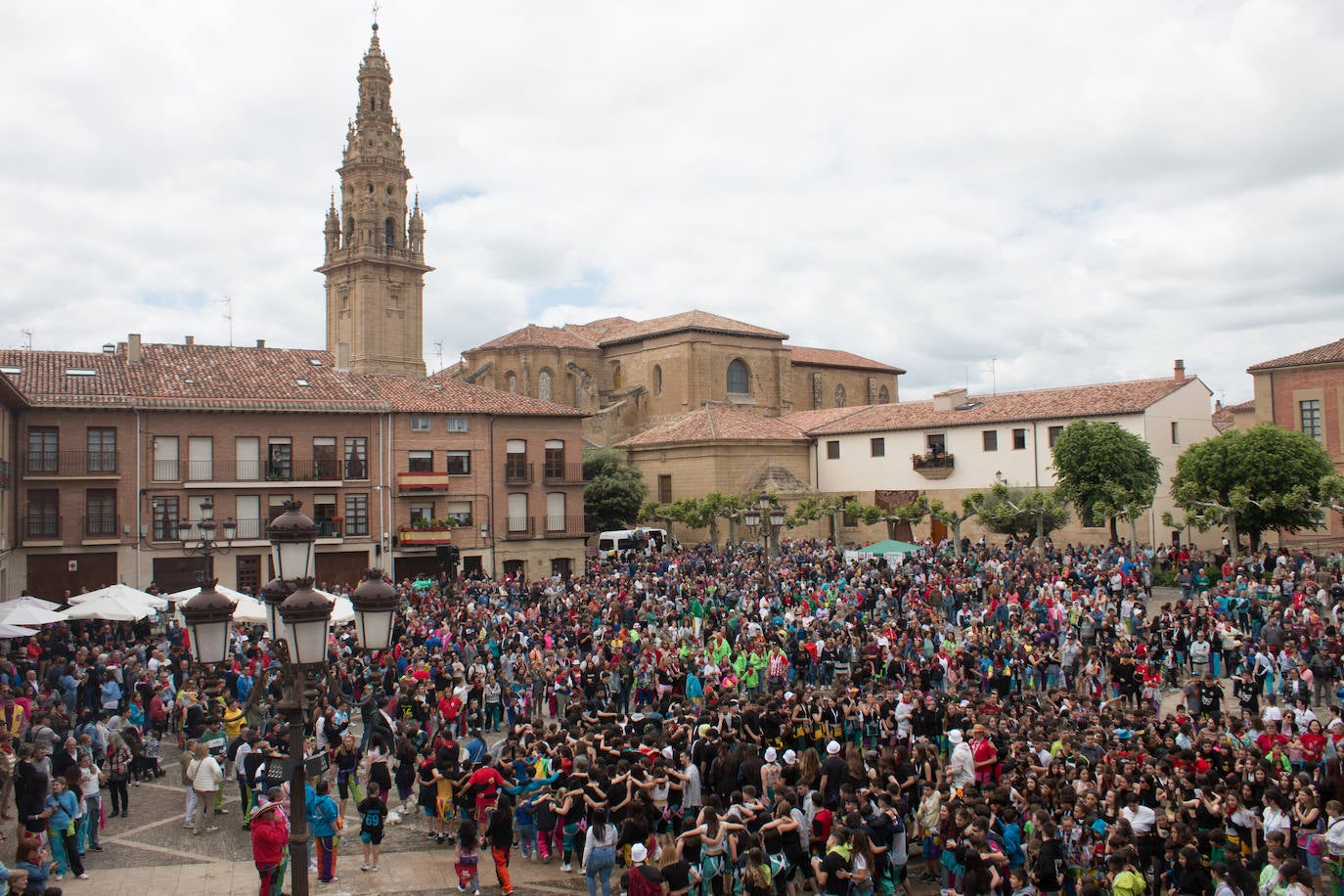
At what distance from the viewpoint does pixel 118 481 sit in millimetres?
32188

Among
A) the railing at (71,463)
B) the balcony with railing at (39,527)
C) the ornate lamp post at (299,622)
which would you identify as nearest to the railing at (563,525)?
the railing at (71,463)

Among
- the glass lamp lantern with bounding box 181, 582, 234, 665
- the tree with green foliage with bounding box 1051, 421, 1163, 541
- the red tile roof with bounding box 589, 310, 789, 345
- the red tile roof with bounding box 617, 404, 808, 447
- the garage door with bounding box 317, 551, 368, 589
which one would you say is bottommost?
the garage door with bounding box 317, 551, 368, 589

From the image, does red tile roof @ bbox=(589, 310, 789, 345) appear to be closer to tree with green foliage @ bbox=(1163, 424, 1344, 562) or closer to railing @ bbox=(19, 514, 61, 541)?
tree with green foliage @ bbox=(1163, 424, 1344, 562)

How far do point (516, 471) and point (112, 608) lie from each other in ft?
64.6

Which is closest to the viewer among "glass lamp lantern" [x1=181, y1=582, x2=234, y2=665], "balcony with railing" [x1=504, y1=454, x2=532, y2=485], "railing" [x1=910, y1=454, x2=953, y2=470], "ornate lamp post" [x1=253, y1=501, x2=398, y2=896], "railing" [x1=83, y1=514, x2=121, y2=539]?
"ornate lamp post" [x1=253, y1=501, x2=398, y2=896]

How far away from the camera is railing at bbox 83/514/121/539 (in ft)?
104

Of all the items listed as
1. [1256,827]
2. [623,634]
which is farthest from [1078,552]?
[1256,827]

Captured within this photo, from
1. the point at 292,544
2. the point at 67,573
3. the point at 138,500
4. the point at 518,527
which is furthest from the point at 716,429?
the point at 292,544

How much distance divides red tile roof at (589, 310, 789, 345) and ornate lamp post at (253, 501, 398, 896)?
49.1 meters

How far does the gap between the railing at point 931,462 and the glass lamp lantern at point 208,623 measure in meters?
39.2

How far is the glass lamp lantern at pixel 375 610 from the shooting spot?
842 centimetres

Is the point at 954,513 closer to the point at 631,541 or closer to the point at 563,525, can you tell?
the point at 631,541

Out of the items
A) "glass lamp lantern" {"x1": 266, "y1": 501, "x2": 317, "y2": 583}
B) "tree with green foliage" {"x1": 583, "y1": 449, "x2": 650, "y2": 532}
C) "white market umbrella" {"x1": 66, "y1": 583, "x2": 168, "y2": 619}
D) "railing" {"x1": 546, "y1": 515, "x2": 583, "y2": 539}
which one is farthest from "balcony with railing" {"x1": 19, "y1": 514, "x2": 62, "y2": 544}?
"glass lamp lantern" {"x1": 266, "y1": 501, "x2": 317, "y2": 583}

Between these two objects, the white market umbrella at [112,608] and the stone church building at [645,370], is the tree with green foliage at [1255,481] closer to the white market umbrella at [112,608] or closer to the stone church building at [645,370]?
the stone church building at [645,370]
